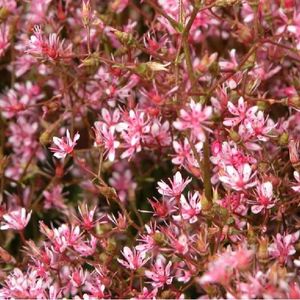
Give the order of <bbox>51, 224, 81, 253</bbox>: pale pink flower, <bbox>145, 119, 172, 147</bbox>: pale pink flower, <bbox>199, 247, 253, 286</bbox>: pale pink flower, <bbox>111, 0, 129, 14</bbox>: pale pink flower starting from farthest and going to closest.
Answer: <bbox>111, 0, 129, 14</bbox>: pale pink flower < <bbox>145, 119, 172, 147</bbox>: pale pink flower < <bbox>51, 224, 81, 253</bbox>: pale pink flower < <bbox>199, 247, 253, 286</bbox>: pale pink flower

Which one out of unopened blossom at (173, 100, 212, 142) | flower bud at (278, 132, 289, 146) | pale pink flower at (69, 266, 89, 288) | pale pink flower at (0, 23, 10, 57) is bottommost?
pale pink flower at (69, 266, 89, 288)

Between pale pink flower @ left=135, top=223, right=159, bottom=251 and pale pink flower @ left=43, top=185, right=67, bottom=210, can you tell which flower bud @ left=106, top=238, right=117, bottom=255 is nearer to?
pale pink flower @ left=135, top=223, right=159, bottom=251

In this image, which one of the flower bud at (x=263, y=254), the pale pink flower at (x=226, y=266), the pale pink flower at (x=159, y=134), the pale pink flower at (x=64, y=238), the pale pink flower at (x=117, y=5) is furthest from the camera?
the pale pink flower at (x=117, y=5)

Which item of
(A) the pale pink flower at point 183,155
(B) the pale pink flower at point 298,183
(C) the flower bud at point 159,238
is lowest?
(C) the flower bud at point 159,238

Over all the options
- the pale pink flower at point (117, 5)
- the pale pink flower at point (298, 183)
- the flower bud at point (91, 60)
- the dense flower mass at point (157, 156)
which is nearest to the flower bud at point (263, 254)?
the dense flower mass at point (157, 156)

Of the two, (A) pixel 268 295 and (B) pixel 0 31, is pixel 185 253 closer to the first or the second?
(A) pixel 268 295

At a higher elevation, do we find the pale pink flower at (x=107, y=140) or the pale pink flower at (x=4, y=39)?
the pale pink flower at (x=4, y=39)

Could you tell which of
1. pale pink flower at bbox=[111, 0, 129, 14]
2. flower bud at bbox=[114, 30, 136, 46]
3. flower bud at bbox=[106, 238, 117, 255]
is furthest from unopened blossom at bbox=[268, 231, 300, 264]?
pale pink flower at bbox=[111, 0, 129, 14]

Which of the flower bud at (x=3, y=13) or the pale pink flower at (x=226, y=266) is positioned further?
the flower bud at (x=3, y=13)

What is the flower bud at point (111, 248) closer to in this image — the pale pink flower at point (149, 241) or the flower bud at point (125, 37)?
the pale pink flower at point (149, 241)
